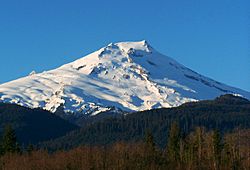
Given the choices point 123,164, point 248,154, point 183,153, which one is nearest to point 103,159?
point 123,164

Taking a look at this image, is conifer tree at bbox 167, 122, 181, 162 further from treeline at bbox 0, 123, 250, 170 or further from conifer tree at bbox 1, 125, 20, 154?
conifer tree at bbox 1, 125, 20, 154

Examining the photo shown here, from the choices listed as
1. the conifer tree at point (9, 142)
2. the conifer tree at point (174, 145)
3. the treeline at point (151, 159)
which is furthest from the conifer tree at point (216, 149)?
the conifer tree at point (9, 142)

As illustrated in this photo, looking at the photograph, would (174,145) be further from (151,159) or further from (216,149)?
(216,149)

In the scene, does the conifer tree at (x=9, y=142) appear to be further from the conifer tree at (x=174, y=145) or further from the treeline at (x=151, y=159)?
the conifer tree at (x=174, y=145)

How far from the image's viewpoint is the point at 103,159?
14038 centimetres

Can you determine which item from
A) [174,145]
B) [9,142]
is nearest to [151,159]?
[174,145]

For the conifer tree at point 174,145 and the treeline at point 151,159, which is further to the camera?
the conifer tree at point 174,145

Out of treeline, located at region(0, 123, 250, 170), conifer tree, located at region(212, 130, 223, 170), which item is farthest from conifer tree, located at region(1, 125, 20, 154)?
conifer tree, located at region(212, 130, 223, 170)

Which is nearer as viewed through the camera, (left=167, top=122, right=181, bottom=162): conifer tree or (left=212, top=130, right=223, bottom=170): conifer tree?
(left=212, top=130, right=223, bottom=170): conifer tree

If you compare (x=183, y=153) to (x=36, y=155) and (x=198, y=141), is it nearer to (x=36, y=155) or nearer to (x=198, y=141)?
(x=198, y=141)

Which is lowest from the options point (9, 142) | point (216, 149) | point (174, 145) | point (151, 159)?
point (151, 159)

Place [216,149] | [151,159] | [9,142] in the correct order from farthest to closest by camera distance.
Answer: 1. [9,142]
2. [216,149]
3. [151,159]

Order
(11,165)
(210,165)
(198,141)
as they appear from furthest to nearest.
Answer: (198,141) < (210,165) < (11,165)

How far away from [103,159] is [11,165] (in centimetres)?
1990
